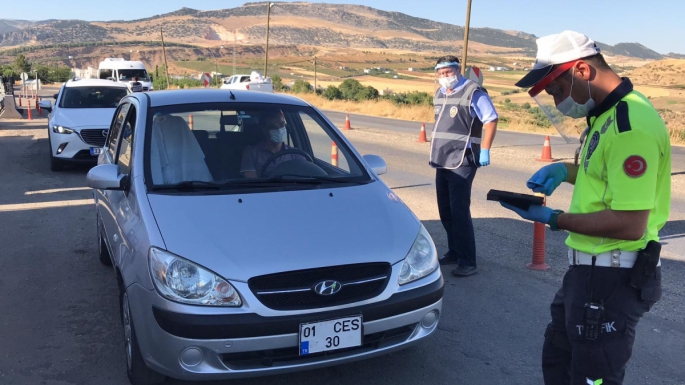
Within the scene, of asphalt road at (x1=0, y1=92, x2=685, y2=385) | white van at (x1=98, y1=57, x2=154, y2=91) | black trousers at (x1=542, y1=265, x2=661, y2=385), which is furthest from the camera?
white van at (x1=98, y1=57, x2=154, y2=91)

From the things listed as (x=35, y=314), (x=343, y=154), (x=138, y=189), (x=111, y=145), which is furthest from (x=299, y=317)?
(x=111, y=145)

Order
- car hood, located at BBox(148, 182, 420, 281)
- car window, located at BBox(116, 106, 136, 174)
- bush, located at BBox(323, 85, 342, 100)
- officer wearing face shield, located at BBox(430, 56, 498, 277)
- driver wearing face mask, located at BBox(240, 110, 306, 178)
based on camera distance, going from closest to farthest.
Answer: car hood, located at BBox(148, 182, 420, 281) → driver wearing face mask, located at BBox(240, 110, 306, 178) → car window, located at BBox(116, 106, 136, 174) → officer wearing face shield, located at BBox(430, 56, 498, 277) → bush, located at BBox(323, 85, 342, 100)

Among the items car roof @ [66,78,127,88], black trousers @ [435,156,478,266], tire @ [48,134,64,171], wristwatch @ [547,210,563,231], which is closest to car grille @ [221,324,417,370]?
wristwatch @ [547,210,563,231]

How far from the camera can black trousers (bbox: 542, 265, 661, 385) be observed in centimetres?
239

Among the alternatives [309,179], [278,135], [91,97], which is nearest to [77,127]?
[91,97]

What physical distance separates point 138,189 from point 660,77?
8589 cm

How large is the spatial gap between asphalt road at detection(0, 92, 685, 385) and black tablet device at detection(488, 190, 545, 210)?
1.60 m

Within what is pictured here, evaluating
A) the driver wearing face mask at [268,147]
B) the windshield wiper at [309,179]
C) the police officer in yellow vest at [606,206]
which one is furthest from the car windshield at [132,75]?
the police officer in yellow vest at [606,206]

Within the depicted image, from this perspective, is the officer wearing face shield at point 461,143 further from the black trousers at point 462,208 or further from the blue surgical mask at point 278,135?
the blue surgical mask at point 278,135

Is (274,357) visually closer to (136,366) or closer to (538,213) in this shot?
(136,366)

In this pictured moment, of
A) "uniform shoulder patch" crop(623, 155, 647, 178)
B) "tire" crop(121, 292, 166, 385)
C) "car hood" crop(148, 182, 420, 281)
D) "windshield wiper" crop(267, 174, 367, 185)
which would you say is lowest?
"tire" crop(121, 292, 166, 385)

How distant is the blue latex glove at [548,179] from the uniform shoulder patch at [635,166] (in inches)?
19.9

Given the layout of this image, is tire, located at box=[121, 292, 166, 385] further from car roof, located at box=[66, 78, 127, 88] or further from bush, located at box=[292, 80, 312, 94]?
bush, located at box=[292, 80, 312, 94]

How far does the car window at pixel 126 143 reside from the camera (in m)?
4.70
